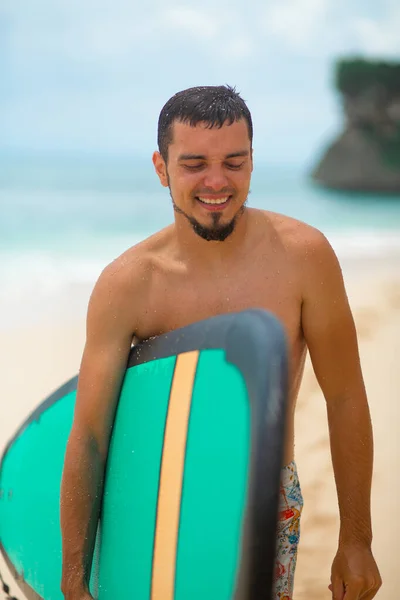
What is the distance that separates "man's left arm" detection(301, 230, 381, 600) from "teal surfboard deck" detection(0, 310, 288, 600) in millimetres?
260

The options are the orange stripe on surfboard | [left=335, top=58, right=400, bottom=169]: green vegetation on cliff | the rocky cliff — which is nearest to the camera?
the orange stripe on surfboard

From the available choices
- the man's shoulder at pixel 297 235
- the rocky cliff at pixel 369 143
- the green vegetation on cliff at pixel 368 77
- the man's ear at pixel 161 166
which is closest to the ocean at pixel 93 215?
the rocky cliff at pixel 369 143

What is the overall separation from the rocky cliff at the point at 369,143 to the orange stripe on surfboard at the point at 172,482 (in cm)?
1855

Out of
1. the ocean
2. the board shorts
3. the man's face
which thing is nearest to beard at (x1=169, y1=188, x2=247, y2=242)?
the man's face

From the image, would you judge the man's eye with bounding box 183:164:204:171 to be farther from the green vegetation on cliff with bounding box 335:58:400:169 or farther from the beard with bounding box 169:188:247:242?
the green vegetation on cliff with bounding box 335:58:400:169

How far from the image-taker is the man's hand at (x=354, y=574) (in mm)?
1764

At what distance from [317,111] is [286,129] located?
42.4 inches

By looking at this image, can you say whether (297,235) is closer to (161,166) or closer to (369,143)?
(161,166)

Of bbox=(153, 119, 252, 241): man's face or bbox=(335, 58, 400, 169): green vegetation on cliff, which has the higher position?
bbox=(335, 58, 400, 169): green vegetation on cliff

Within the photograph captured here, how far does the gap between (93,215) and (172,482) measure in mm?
14551

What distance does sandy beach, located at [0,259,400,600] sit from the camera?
2873mm

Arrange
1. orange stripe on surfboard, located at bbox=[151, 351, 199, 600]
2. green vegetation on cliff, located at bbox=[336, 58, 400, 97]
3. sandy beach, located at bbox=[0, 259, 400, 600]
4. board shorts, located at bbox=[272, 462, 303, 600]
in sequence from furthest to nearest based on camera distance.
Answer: green vegetation on cliff, located at bbox=[336, 58, 400, 97], sandy beach, located at bbox=[0, 259, 400, 600], board shorts, located at bbox=[272, 462, 303, 600], orange stripe on surfboard, located at bbox=[151, 351, 199, 600]

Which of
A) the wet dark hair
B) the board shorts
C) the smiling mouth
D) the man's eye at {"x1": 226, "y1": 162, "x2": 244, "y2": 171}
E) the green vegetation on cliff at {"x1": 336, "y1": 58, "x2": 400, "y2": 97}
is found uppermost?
the green vegetation on cliff at {"x1": 336, "y1": 58, "x2": 400, "y2": 97}

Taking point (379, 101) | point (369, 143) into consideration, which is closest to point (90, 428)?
point (369, 143)
